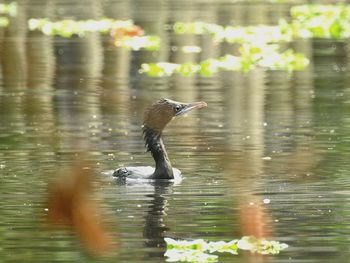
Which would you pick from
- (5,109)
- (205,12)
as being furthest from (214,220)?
(205,12)

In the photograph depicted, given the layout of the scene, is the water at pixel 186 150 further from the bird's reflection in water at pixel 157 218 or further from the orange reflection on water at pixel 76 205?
the orange reflection on water at pixel 76 205

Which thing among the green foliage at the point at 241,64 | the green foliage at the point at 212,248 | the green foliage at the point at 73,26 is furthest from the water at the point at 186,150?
the green foliage at the point at 73,26

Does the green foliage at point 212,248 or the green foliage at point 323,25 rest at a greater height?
the green foliage at point 212,248

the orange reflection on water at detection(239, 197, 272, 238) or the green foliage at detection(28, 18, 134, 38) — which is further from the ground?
the orange reflection on water at detection(239, 197, 272, 238)

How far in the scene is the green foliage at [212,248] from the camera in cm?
929

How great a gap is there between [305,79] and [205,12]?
15.8 metres

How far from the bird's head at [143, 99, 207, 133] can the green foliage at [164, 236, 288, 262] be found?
511cm

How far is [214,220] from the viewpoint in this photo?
11.0 meters

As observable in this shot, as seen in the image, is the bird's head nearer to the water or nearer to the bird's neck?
the bird's neck

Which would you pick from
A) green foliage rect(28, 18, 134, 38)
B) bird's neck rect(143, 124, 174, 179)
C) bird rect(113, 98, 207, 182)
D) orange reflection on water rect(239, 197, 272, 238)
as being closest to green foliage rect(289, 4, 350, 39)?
green foliage rect(28, 18, 134, 38)

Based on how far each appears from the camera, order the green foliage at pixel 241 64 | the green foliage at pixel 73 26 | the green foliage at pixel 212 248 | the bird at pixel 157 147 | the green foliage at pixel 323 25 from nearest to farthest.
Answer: the green foliage at pixel 212 248, the bird at pixel 157 147, the green foliage at pixel 241 64, the green foliage at pixel 323 25, the green foliage at pixel 73 26

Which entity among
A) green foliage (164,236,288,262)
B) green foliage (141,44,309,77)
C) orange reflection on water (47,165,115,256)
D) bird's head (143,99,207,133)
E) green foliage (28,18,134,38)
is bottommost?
green foliage (141,44,309,77)

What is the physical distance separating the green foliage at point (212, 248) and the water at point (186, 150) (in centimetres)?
12

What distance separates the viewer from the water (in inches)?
404
